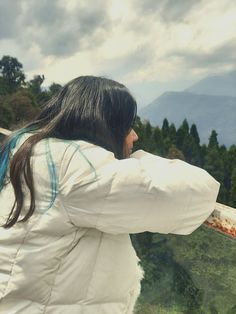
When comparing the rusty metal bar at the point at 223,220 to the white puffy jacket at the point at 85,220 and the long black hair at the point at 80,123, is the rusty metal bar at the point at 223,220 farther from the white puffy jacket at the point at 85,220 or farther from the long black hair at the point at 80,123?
the long black hair at the point at 80,123

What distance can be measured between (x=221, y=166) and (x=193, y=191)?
101 feet

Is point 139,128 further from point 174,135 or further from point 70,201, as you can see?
point 70,201

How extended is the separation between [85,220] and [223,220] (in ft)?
1.40

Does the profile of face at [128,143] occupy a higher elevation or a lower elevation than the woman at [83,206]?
higher

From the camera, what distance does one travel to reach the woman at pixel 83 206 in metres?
1.16

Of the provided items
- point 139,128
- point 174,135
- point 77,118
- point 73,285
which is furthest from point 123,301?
point 174,135

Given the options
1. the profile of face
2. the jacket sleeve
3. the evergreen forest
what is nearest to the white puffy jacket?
the jacket sleeve

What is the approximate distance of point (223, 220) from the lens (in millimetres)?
1299

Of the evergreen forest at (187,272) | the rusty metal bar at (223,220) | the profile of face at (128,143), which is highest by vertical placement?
the profile of face at (128,143)

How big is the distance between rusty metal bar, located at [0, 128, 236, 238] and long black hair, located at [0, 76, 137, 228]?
35cm

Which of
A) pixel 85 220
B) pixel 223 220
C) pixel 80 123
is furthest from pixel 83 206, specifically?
pixel 223 220

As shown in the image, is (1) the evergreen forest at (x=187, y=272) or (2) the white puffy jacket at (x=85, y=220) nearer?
(2) the white puffy jacket at (x=85, y=220)

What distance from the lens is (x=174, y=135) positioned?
119 ft

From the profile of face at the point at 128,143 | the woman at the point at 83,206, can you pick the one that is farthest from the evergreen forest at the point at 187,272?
the woman at the point at 83,206
